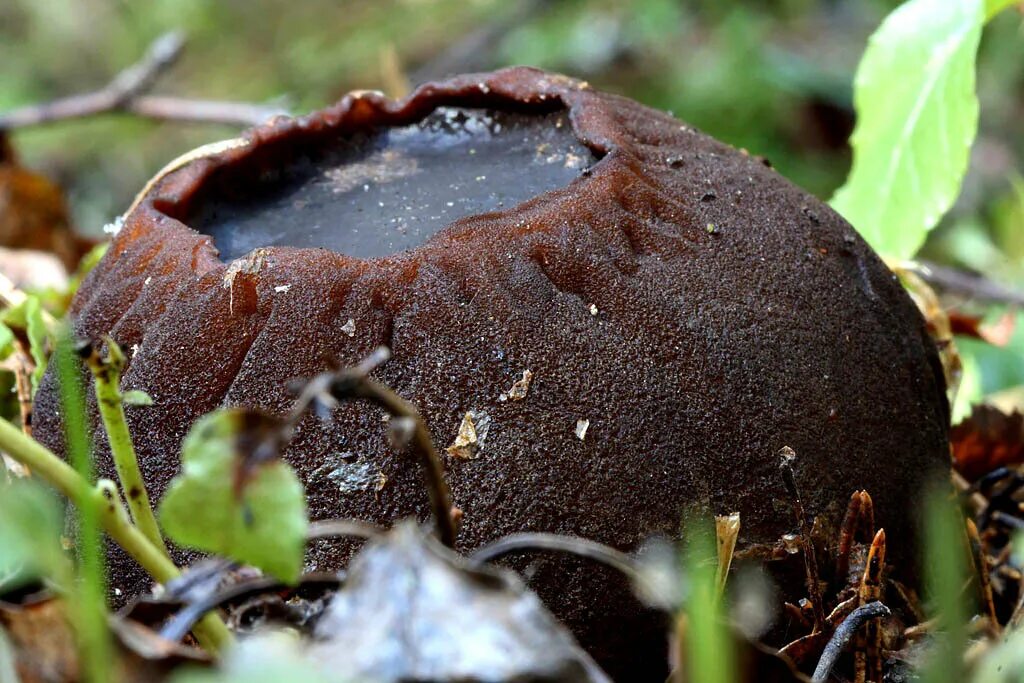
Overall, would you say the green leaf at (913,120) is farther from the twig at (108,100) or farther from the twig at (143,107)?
the twig at (108,100)

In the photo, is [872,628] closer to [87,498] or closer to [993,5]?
[87,498]

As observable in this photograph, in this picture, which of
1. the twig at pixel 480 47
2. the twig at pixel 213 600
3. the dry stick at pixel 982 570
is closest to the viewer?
the twig at pixel 213 600

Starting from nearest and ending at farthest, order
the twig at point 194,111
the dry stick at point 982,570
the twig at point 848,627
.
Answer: the twig at point 848,627, the dry stick at point 982,570, the twig at point 194,111

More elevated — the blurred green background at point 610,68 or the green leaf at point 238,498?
the blurred green background at point 610,68

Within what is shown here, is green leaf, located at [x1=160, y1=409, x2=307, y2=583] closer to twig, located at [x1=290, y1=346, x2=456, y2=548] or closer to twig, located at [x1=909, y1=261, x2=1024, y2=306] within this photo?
twig, located at [x1=290, y1=346, x2=456, y2=548]

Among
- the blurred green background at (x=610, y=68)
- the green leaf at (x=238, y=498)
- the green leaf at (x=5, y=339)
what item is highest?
the blurred green background at (x=610, y=68)

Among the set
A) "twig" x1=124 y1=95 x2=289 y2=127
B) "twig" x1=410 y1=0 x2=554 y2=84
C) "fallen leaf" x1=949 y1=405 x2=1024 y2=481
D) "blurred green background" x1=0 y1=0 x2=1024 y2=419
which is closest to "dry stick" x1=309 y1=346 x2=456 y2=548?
"fallen leaf" x1=949 y1=405 x2=1024 y2=481

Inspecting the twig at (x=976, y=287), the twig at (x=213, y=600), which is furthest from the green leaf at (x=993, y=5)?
the twig at (x=213, y=600)

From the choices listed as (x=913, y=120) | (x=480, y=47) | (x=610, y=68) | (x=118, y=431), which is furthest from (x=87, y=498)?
(x=610, y=68)
